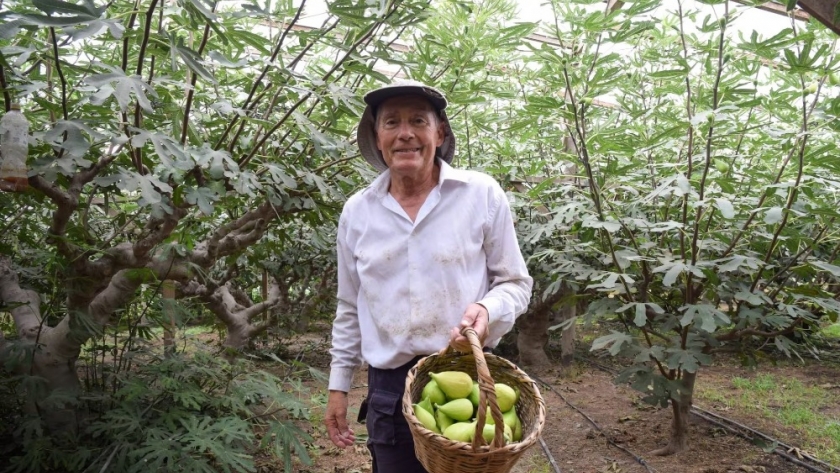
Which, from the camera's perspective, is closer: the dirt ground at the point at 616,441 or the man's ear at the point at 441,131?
the man's ear at the point at 441,131

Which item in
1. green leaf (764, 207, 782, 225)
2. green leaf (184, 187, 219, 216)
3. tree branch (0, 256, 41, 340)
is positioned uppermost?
green leaf (184, 187, 219, 216)

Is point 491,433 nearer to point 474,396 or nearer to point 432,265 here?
point 474,396

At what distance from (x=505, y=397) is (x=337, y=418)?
0.69 m

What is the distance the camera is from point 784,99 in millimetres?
2539

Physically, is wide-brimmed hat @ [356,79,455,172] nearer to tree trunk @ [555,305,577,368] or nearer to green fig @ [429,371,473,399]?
green fig @ [429,371,473,399]

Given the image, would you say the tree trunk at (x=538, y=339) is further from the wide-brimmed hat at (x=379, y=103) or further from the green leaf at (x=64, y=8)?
the green leaf at (x=64, y=8)

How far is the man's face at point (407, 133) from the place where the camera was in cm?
159

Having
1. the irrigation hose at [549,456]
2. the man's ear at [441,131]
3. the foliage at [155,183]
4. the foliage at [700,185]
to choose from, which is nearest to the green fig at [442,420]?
the man's ear at [441,131]

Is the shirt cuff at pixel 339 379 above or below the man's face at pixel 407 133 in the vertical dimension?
below

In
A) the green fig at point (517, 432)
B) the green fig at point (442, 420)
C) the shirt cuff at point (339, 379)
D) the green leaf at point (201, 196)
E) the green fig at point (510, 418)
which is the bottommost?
the shirt cuff at point (339, 379)

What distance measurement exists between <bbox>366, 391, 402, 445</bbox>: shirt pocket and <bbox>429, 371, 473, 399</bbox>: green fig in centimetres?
24

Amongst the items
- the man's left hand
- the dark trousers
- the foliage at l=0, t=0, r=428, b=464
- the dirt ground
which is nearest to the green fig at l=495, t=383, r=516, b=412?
the man's left hand

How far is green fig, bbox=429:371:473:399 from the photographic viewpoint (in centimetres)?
138

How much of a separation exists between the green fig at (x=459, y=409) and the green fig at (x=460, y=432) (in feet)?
0.17
